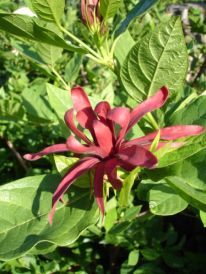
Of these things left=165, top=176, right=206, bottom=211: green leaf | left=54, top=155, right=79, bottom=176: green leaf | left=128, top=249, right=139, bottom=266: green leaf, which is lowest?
left=128, top=249, right=139, bottom=266: green leaf

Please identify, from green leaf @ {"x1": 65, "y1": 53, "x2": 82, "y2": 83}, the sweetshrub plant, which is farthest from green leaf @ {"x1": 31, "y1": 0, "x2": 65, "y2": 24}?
green leaf @ {"x1": 65, "y1": 53, "x2": 82, "y2": 83}

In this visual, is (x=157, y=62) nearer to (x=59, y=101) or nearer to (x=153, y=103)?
(x=153, y=103)

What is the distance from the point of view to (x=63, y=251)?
4.81 feet

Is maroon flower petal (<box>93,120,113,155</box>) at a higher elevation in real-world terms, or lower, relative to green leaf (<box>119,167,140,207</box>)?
higher

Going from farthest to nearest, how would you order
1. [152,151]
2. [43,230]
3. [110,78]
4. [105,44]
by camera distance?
[110,78]
[105,44]
[43,230]
[152,151]

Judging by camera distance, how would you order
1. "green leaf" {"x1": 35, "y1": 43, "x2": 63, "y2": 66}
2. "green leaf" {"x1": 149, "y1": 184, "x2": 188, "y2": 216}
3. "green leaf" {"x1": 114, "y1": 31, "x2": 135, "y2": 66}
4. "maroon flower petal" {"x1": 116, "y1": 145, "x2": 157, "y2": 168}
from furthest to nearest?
1. "green leaf" {"x1": 35, "y1": 43, "x2": 63, "y2": 66}
2. "green leaf" {"x1": 114, "y1": 31, "x2": 135, "y2": 66}
3. "green leaf" {"x1": 149, "y1": 184, "x2": 188, "y2": 216}
4. "maroon flower petal" {"x1": 116, "y1": 145, "x2": 157, "y2": 168}

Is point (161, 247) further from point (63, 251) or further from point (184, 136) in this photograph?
point (184, 136)

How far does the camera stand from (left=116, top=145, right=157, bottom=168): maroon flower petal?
540 millimetres

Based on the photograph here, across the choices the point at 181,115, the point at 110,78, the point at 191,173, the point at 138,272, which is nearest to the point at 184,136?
the point at 191,173

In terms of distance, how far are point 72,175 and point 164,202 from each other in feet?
0.76

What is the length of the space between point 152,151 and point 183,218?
1.17 metres

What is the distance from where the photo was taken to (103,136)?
618 millimetres

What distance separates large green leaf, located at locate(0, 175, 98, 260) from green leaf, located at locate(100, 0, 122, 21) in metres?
0.29

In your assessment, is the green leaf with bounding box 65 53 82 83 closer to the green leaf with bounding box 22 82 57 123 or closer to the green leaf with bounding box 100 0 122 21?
the green leaf with bounding box 22 82 57 123
